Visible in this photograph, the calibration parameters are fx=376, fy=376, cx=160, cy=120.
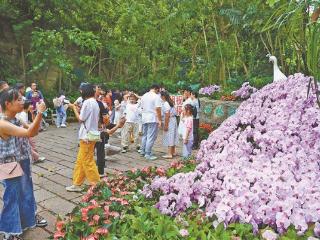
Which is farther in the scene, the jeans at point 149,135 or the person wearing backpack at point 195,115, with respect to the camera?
the person wearing backpack at point 195,115

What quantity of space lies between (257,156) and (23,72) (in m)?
15.3

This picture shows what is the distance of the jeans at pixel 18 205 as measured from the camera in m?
3.81

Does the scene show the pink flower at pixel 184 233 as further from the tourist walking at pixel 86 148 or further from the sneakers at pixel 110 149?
the sneakers at pixel 110 149

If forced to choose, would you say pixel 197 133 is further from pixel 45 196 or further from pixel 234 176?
pixel 234 176

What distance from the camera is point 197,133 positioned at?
9500mm

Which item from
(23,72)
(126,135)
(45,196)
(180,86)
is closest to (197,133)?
(126,135)

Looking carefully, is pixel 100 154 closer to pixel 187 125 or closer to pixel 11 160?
pixel 187 125

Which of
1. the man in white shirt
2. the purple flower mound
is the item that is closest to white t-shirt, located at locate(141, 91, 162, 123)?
the man in white shirt

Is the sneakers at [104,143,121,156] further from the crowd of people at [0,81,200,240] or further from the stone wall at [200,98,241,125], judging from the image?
the stone wall at [200,98,241,125]

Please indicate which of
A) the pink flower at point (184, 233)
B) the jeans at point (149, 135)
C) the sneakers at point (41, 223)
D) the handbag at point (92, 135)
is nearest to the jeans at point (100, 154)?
the handbag at point (92, 135)

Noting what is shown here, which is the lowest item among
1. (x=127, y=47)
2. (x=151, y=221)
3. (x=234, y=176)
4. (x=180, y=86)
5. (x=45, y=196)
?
(x=45, y=196)

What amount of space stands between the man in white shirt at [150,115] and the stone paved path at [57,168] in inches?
14.8

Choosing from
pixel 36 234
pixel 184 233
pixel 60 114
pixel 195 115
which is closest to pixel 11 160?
pixel 36 234

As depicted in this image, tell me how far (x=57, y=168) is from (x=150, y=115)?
219 centimetres
